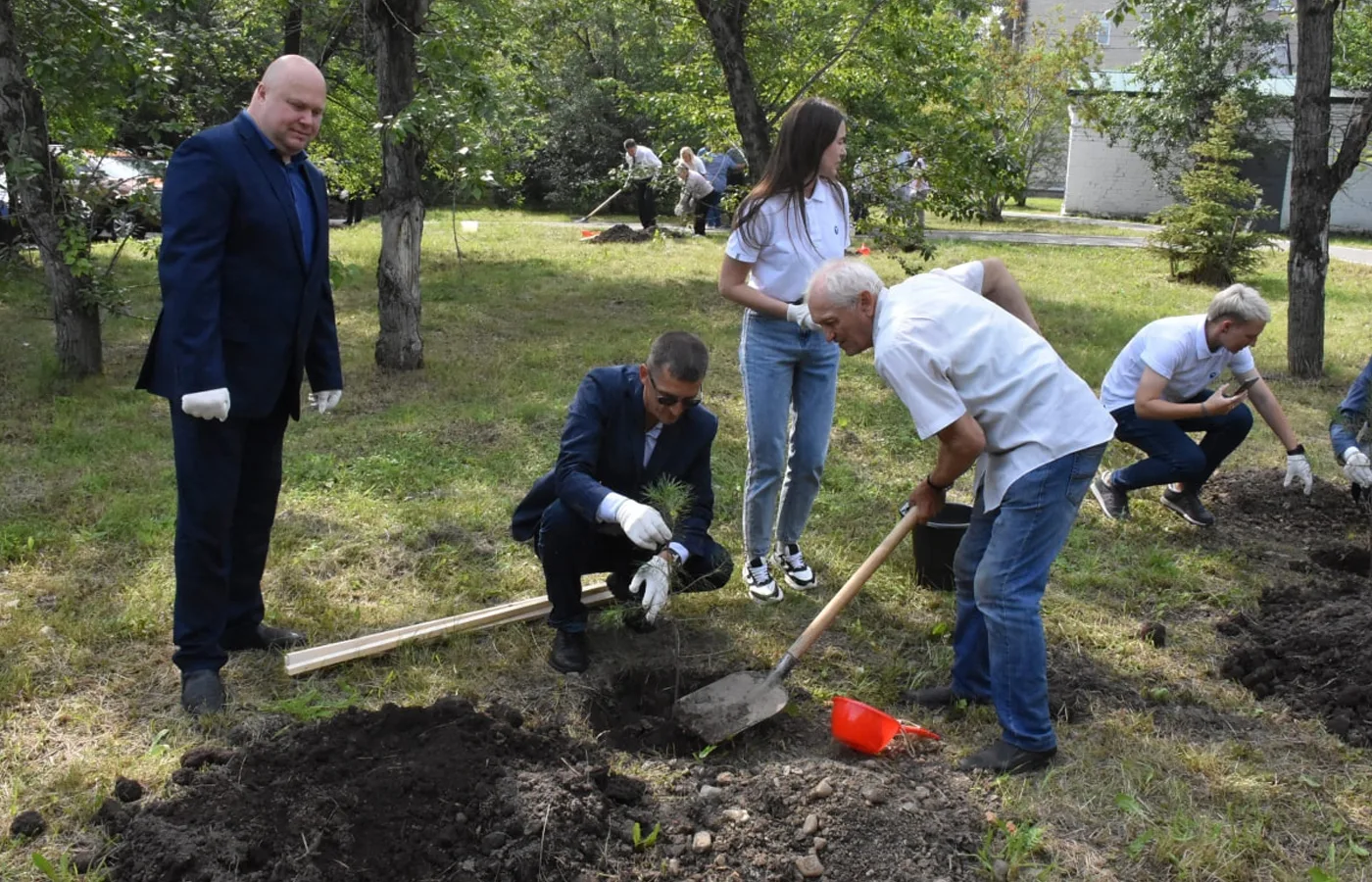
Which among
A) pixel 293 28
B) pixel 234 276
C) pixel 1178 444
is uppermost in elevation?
pixel 293 28

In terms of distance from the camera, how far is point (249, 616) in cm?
370

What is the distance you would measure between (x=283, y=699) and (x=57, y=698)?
725 millimetres

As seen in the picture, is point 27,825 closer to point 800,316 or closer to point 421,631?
point 421,631

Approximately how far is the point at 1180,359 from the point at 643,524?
305cm

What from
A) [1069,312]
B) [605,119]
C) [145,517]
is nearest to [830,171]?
[145,517]

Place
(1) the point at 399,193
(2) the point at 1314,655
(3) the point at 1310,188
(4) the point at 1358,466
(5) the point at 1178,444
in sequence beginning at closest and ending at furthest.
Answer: (2) the point at 1314,655 → (4) the point at 1358,466 → (5) the point at 1178,444 → (1) the point at 399,193 → (3) the point at 1310,188

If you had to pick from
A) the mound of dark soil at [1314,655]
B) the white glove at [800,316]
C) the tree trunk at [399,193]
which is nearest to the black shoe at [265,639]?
the white glove at [800,316]

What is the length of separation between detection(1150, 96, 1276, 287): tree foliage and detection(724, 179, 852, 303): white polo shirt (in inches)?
414

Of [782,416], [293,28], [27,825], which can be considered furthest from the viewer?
[293,28]

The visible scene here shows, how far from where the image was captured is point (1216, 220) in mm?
12852

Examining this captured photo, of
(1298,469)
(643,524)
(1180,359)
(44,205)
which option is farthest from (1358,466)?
(44,205)

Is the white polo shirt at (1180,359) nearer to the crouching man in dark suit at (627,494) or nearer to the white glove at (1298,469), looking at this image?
the white glove at (1298,469)

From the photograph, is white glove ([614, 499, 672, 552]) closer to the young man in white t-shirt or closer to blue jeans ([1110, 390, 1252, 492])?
the young man in white t-shirt

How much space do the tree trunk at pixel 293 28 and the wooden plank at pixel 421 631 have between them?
290 inches
